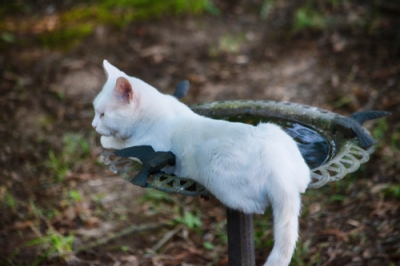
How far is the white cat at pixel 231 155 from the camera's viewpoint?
6.44ft

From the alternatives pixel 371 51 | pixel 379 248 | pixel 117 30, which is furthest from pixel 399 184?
pixel 117 30

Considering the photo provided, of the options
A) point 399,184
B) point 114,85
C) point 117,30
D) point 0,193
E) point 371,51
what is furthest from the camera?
point 117,30

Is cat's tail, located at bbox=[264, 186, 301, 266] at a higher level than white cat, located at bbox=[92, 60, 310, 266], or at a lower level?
lower

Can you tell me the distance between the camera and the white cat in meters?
1.96

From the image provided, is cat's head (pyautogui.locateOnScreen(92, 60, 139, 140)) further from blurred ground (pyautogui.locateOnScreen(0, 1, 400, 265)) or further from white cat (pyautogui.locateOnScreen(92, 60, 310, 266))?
blurred ground (pyautogui.locateOnScreen(0, 1, 400, 265))

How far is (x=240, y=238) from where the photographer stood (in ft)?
8.09

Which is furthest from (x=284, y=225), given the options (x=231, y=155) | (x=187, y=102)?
(x=187, y=102)

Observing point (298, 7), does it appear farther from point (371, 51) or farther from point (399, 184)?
point (399, 184)

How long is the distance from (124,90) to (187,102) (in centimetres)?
314

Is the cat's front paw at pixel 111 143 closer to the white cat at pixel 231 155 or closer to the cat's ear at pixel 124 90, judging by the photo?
the white cat at pixel 231 155

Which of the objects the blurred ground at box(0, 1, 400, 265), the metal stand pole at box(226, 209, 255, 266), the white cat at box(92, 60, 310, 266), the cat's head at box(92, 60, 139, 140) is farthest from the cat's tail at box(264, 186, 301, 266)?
the blurred ground at box(0, 1, 400, 265)

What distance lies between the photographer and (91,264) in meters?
3.48

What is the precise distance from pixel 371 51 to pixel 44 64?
4.14 metres

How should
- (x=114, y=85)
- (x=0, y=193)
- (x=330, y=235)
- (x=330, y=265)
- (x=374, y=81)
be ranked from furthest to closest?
(x=374, y=81) < (x=0, y=193) < (x=330, y=235) < (x=330, y=265) < (x=114, y=85)
